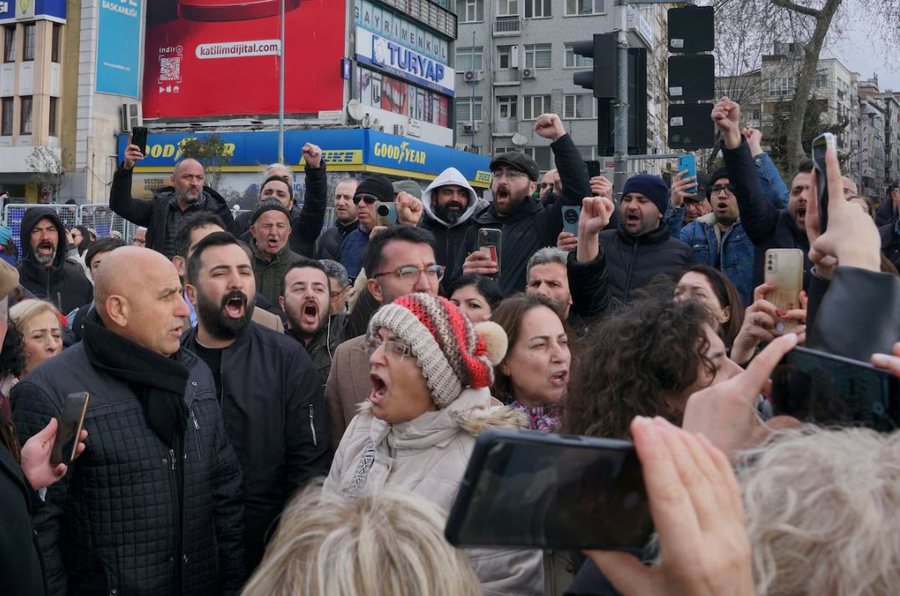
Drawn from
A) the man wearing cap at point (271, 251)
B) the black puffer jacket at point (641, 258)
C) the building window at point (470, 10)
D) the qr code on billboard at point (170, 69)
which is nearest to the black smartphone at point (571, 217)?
the black puffer jacket at point (641, 258)

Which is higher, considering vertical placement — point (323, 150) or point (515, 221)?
point (323, 150)

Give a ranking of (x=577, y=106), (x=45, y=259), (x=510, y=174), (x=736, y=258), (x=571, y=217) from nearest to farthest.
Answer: (x=571, y=217)
(x=510, y=174)
(x=736, y=258)
(x=45, y=259)
(x=577, y=106)

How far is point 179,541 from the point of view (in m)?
3.37

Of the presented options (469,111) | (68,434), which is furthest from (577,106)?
(68,434)

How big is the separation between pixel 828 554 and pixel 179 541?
2700 mm

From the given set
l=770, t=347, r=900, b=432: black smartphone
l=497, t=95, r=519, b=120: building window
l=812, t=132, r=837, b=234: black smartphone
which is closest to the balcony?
→ l=497, t=95, r=519, b=120: building window

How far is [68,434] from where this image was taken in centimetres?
279

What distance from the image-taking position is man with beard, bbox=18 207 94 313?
7848 millimetres

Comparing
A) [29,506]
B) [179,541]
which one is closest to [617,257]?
[179,541]

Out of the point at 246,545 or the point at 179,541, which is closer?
the point at 179,541

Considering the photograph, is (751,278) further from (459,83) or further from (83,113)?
(459,83)

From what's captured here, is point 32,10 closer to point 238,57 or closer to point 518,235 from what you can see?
point 238,57

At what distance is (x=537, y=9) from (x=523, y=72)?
382cm

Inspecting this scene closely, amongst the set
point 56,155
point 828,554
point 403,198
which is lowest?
point 828,554
